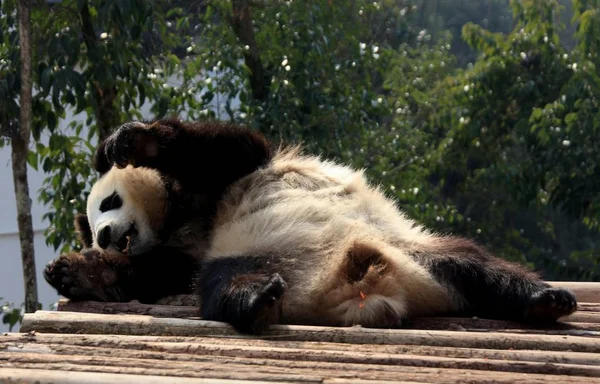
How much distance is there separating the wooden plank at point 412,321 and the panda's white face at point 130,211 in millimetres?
482

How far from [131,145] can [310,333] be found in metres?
1.37

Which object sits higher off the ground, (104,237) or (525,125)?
(525,125)

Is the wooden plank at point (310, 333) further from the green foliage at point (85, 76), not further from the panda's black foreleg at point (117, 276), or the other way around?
the green foliage at point (85, 76)

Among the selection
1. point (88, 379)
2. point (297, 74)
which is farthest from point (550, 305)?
point (297, 74)

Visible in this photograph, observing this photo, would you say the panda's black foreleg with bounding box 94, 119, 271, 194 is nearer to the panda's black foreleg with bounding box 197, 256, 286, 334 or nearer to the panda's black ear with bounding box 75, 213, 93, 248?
the panda's black ear with bounding box 75, 213, 93, 248

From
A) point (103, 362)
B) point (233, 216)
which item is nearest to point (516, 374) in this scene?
point (103, 362)

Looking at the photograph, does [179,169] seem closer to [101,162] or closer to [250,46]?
[101,162]

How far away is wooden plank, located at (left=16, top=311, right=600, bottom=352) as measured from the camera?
2.38 meters

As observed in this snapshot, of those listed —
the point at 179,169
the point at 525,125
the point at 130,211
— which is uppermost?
Result: the point at 525,125

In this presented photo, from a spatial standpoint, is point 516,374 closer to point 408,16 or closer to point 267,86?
point 267,86

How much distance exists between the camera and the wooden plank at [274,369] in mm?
1910

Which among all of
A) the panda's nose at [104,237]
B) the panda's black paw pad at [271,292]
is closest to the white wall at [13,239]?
the panda's nose at [104,237]

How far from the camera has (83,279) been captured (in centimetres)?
320

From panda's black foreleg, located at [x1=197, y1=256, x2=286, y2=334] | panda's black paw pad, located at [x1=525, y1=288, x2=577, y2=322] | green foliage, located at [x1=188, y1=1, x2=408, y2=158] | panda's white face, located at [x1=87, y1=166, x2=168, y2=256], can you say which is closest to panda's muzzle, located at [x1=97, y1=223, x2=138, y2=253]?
panda's white face, located at [x1=87, y1=166, x2=168, y2=256]
